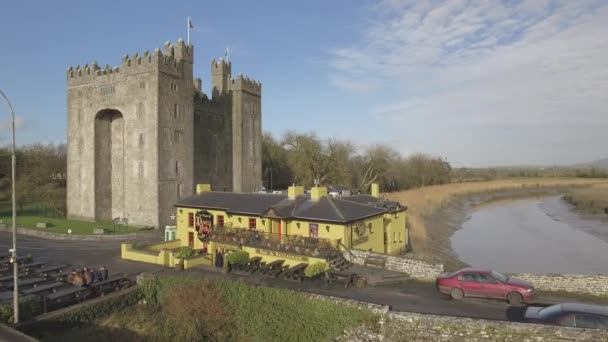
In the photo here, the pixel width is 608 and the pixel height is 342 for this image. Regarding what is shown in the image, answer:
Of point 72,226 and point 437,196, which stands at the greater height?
point 437,196

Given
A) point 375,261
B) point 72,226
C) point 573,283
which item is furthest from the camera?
point 72,226

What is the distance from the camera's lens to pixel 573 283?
15750 mm

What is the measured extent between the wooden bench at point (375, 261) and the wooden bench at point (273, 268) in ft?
13.1

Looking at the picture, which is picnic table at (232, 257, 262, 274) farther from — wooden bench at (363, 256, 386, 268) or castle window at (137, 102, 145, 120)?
castle window at (137, 102, 145, 120)

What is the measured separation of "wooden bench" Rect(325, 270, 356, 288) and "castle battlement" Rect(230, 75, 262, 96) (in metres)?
33.9

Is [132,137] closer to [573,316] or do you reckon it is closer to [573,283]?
[573,283]

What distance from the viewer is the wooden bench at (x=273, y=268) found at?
1905cm

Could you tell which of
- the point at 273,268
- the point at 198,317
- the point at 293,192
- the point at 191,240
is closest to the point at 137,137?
the point at 191,240

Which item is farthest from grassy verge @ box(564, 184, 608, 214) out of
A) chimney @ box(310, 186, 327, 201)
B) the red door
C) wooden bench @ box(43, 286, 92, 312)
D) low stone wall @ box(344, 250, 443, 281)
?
wooden bench @ box(43, 286, 92, 312)

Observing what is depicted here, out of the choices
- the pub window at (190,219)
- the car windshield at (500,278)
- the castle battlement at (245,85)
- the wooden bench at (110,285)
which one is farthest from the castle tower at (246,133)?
the car windshield at (500,278)

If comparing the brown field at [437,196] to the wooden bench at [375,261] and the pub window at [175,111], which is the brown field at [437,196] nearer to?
the wooden bench at [375,261]

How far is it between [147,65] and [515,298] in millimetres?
32183

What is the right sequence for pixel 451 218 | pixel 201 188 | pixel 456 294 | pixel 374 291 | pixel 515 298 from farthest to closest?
pixel 451 218, pixel 201 188, pixel 374 291, pixel 456 294, pixel 515 298

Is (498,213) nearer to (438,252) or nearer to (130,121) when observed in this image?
(438,252)
